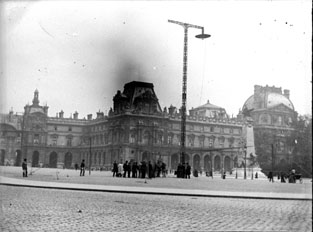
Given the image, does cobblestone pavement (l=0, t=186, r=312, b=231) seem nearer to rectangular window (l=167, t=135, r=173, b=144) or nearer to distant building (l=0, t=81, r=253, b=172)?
distant building (l=0, t=81, r=253, b=172)

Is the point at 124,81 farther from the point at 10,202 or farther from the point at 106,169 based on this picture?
the point at 106,169

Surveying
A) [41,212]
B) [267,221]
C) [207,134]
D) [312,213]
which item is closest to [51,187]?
[207,134]

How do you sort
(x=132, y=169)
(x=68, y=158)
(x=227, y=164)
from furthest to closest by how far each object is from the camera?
(x=227, y=164) < (x=132, y=169) < (x=68, y=158)

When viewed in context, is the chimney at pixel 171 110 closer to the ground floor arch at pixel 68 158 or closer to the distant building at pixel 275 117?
the distant building at pixel 275 117

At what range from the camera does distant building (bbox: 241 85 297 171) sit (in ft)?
22.4

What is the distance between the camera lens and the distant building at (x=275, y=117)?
269 inches

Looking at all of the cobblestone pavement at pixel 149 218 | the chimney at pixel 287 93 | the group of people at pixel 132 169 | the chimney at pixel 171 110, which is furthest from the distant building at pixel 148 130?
the group of people at pixel 132 169

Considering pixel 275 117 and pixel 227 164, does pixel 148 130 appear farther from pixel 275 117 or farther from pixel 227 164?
pixel 227 164

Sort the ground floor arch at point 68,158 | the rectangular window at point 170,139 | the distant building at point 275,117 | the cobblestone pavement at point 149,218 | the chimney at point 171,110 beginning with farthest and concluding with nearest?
1. the ground floor arch at point 68,158
2. the rectangular window at point 170,139
3. the chimney at point 171,110
4. the distant building at point 275,117
5. the cobblestone pavement at point 149,218

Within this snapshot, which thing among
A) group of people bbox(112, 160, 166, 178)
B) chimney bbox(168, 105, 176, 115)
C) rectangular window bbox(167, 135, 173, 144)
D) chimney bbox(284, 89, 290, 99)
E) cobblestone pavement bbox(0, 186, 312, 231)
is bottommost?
cobblestone pavement bbox(0, 186, 312, 231)

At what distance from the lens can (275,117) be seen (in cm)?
1010

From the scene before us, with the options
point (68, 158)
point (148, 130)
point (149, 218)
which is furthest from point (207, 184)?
point (149, 218)

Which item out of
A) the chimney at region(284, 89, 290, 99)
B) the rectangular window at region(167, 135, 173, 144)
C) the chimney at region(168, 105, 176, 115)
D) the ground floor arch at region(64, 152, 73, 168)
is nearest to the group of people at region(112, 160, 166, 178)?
the ground floor arch at region(64, 152, 73, 168)

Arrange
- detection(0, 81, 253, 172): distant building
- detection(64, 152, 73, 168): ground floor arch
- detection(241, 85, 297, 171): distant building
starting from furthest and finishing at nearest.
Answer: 1. detection(64, 152, 73, 168): ground floor arch
2. detection(0, 81, 253, 172): distant building
3. detection(241, 85, 297, 171): distant building
